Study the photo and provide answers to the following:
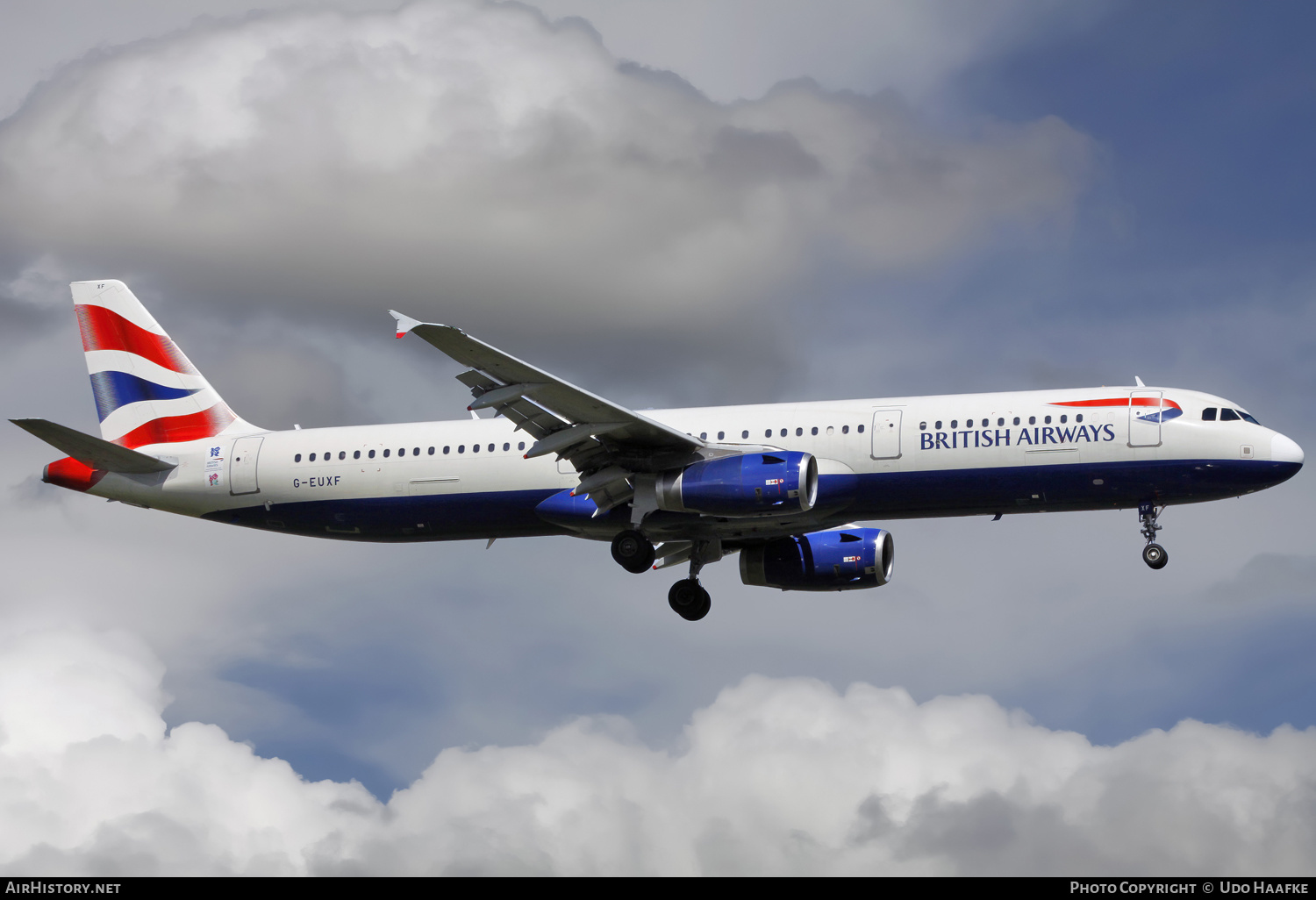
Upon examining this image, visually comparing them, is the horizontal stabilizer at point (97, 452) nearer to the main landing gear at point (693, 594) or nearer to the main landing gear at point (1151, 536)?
the main landing gear at point (693, 594)

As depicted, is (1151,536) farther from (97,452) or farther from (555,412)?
(97,452)

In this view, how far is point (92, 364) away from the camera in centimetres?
4897

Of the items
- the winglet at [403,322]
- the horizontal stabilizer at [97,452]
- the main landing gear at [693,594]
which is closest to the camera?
the winglet at [403,322]

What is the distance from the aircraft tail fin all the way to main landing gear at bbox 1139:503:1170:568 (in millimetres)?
27241

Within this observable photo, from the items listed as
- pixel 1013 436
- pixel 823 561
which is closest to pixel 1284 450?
pixel 1013 436

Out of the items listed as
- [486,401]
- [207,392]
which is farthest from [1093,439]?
[207,392]

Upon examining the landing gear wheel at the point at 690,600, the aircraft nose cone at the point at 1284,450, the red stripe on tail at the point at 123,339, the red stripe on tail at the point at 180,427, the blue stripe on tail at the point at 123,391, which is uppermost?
the red stripe on tail at the point at 123,339

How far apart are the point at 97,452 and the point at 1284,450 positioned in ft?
110

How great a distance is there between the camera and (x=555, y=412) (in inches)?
1490

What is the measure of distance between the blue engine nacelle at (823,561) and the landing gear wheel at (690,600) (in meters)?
1.65

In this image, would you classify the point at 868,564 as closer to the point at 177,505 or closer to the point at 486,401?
the point at 486,401

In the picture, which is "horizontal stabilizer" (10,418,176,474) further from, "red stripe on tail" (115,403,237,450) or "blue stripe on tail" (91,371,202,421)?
"blue stripe on tail" (91,371,202,421)

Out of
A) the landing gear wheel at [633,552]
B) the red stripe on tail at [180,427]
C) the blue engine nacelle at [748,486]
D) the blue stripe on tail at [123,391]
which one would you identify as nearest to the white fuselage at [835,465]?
the landing gear wheel at [633,552]

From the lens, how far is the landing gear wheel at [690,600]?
44.8m
